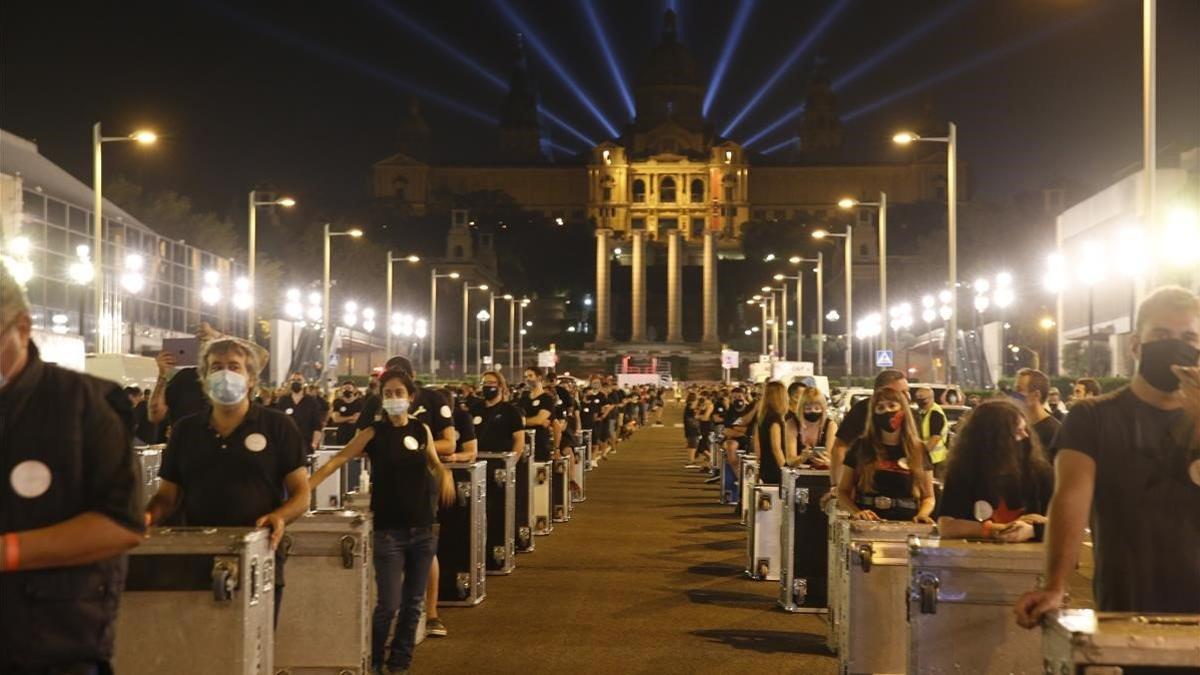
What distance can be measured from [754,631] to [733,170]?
573 feet

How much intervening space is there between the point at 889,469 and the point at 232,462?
173 inches

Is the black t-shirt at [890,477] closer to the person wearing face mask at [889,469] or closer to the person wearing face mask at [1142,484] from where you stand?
the person wearing face mask at [889,469]

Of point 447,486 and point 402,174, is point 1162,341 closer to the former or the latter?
point 447,486

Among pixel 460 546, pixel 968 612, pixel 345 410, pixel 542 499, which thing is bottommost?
pixel 542 499

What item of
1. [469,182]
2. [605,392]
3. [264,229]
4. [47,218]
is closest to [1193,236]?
[605,392]

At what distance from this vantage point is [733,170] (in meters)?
185

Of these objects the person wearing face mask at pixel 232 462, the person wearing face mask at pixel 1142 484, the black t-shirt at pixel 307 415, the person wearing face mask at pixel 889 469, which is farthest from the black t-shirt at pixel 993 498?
the black t-shirt at pixel 307 415

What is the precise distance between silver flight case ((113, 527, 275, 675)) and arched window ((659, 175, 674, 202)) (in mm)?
180586

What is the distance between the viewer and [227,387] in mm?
7531

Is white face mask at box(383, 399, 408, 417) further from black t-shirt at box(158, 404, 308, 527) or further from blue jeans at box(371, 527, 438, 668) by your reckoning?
black t-shirt at box(158, 404, 308, 527)

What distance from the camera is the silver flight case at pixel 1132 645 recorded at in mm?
4668

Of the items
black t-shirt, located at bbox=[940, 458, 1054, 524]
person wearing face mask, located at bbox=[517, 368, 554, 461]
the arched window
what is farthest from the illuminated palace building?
black t-shirt, located at bbox=[940, 458, 1054, 524]

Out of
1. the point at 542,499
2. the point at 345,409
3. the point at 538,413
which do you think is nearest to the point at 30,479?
the point at 542,499

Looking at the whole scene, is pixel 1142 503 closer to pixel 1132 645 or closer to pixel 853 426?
pixel 1132 645
